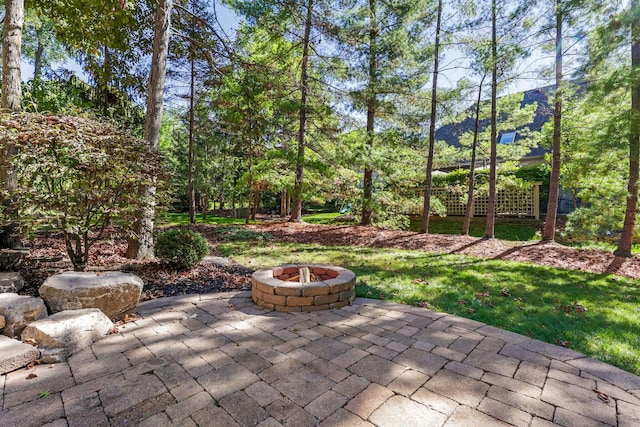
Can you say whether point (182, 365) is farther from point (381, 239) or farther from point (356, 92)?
point (356, 92)

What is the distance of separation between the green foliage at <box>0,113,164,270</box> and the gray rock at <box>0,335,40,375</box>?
1.29 meters

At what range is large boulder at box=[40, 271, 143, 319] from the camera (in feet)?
9.00

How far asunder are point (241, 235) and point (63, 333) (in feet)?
21.1

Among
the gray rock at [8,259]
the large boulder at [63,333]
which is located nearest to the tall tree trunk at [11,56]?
the gray rock at [8,259]

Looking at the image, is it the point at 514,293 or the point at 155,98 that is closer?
the point at 514,293

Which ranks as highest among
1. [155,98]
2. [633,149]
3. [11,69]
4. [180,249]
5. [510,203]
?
[11,69]

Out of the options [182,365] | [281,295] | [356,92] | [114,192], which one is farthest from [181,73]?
[182,365]

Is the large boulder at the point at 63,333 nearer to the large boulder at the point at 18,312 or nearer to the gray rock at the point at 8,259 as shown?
the large boulder at the point at 18,312

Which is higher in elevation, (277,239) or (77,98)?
(77,98)

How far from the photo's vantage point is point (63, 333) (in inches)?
94.7

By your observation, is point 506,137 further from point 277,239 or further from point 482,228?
point 277,239

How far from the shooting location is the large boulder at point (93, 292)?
2.74m

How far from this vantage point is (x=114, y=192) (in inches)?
144

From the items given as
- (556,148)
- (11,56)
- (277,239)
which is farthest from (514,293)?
(11,56)
